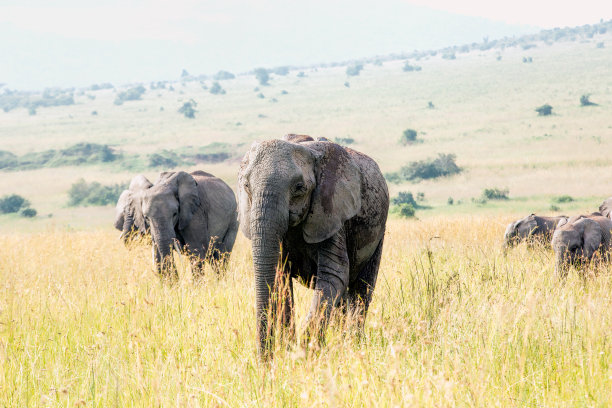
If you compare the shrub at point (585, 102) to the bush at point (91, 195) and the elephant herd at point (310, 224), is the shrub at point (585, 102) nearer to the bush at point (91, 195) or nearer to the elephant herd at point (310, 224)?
the bush at point (91, 195)

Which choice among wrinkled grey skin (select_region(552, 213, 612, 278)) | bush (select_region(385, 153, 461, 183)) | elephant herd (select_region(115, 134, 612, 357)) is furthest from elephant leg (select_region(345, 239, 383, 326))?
bush (select_region(385, 153, 461, 183))

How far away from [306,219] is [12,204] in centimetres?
4488

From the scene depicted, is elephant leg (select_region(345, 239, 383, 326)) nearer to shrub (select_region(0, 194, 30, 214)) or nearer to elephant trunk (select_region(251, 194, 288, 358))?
elephant trunk (select_region(251, 194, 288, 358))

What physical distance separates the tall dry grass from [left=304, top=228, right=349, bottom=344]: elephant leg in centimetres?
17

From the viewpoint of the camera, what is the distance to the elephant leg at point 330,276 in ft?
17.3

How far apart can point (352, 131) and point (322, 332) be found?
231 feet

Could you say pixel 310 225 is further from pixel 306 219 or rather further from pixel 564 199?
pixel 564 199

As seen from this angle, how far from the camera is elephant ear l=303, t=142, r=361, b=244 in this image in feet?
17.3

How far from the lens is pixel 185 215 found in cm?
1035

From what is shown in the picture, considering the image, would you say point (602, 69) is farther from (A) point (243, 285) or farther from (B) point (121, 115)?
(A) point (243, 285)

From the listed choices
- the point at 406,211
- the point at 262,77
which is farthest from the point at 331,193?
the point at 262,77

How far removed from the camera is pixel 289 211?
5012 millimetres

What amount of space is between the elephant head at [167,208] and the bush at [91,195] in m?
37.1

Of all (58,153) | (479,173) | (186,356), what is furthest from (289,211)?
(58,153)
